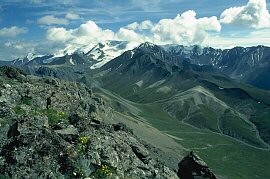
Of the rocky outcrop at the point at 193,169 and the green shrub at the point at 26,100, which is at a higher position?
the green shrub at the point at 26,100

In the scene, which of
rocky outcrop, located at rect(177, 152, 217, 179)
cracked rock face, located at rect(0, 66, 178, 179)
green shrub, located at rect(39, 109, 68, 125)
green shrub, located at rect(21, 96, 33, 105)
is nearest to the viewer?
cracked rock face, located at rect(0, 66, 178, 179)

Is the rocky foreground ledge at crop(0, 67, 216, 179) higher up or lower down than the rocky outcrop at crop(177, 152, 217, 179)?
higher up

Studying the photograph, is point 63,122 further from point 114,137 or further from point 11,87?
point 11,87

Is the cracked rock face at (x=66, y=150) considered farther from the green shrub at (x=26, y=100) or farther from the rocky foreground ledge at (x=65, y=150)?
the green shrub at (x=26, y=100)

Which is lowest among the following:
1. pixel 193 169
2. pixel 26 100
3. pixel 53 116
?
pixel 193 169

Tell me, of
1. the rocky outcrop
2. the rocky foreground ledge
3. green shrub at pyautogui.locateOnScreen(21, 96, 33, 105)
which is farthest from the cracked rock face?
green shrub at pyautogui.locateOnScreen(21, 96, 33, 105)

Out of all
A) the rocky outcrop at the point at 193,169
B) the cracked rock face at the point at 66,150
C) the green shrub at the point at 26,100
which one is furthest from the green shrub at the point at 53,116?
the rocky outcrop at the point at 193,169

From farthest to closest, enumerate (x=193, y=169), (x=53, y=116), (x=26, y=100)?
(x=26, y=100) < (x=193, y=169) < (x=53, y=116)

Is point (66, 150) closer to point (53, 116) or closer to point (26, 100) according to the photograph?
point (53, 116)

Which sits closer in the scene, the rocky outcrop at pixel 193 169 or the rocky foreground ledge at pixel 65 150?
the rocky foreground ledge at pixel 65 150

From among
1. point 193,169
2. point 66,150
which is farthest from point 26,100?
point 66,150

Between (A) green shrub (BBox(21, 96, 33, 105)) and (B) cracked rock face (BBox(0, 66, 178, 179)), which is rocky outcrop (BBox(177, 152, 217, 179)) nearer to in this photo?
(B) cracked rock face (BBox(0, 66, 178, 179))

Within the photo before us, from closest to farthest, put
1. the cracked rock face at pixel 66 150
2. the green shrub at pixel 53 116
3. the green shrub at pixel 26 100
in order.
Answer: the cracked rock face at pixel 66 150, the green shrub at pixel 53 116, the green shrub at pixel 26 100

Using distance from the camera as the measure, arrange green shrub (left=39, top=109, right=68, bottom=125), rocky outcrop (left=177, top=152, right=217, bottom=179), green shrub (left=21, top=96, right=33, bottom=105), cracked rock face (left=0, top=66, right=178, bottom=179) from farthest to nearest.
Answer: green shrub (left=21, top=96, right=33, bottom=105), rocky outcrop (left=177, top=152, right=217, bottom=179), green shrub (left=39, top=109, right=68, bottom=125), cracked rock face (left=0, top=66, right=178, bottom=179)
